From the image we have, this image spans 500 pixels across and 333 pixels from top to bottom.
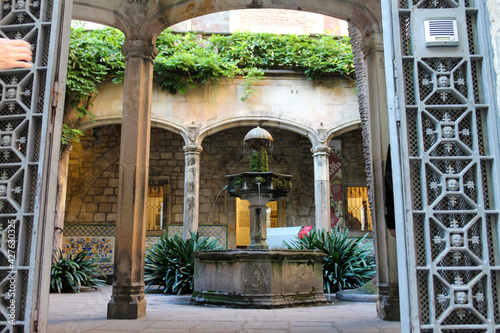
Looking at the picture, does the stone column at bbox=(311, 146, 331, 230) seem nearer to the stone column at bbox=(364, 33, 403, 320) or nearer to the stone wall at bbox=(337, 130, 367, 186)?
the stone wall at bbox=(337, 130, 367, 186)

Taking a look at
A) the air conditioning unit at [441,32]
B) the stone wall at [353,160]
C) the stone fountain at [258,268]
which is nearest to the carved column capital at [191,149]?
the stone fountain at [258,268]

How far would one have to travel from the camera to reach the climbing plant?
36.3 ft

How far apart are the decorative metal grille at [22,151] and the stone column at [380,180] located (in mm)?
3079

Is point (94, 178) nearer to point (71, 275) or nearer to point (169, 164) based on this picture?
point (169, 164)

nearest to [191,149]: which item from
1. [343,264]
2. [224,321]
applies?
[343,264]

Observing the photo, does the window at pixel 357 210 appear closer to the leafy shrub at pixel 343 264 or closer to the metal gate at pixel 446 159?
the leafy shrub at pixel 343 264

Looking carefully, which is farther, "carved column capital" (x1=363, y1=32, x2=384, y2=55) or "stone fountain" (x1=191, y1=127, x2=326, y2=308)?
"stone fountain" (x1=191, y1=127, x2=326, y2=308)

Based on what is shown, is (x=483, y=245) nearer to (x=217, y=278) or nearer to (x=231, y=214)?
(x=217, y=278)

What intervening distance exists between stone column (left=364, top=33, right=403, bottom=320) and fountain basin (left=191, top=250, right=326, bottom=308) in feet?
5.92

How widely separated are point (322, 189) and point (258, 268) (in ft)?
17.5

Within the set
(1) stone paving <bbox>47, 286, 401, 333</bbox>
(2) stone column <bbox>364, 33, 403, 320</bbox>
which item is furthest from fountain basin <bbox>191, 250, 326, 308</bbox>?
(2) stone column <bbox>364, 33, 403, 320</bbox>

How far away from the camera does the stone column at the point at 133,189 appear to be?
4.74 m

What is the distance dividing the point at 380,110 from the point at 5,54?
346 cm

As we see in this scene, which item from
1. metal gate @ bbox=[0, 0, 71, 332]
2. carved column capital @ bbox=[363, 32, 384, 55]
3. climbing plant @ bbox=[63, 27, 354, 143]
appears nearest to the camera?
metal gate @ bbox=[0, 0, 71, 332]
